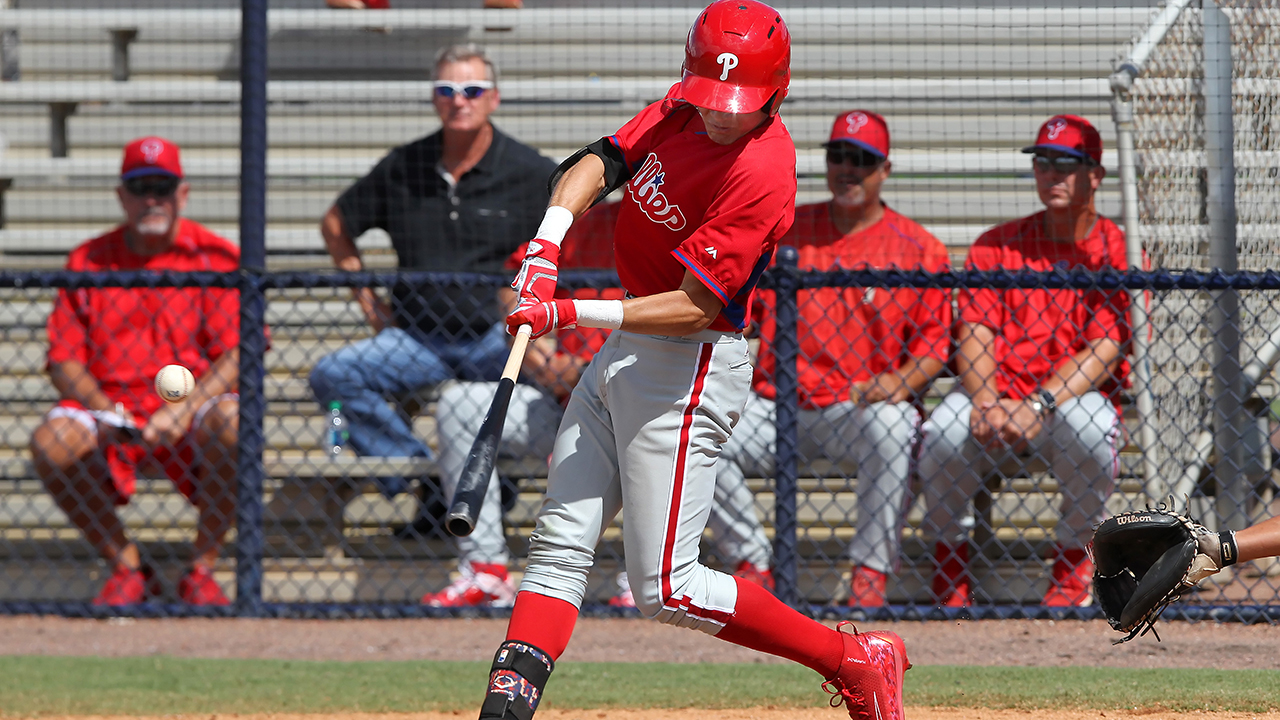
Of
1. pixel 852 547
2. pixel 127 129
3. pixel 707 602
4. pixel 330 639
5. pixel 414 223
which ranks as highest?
pixel 127 129

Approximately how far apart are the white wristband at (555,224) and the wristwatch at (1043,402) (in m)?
2.12

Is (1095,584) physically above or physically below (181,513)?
above

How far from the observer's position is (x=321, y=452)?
5.33 m

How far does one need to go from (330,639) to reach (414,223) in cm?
158

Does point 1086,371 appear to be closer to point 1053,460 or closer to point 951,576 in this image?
point 1053,460

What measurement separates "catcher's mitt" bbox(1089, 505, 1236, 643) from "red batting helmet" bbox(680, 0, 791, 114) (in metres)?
1.23

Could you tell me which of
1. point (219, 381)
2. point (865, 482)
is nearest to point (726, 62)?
point (865, 482)

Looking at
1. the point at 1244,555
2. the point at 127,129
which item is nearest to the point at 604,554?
the point at 1244,555

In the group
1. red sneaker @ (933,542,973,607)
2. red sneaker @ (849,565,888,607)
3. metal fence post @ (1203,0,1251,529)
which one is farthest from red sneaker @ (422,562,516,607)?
metal fence post @ (1203,0,1251,529)

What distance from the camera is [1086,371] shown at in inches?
162

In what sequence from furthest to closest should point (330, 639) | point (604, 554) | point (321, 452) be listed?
1. point (321, 452)
2. point (604, 554)
3. point (330, 639)

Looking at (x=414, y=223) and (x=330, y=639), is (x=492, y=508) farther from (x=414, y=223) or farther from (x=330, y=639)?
(x=414, y=223)

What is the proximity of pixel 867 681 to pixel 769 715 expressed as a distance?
530mm

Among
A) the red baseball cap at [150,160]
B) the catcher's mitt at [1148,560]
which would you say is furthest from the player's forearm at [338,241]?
the catcher's mitt at [1148,560]
